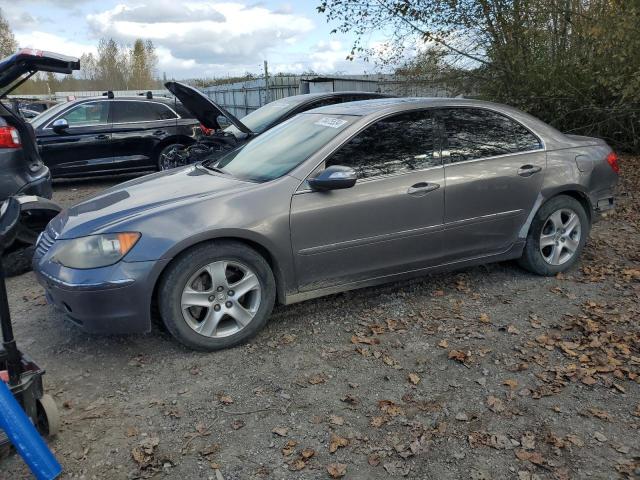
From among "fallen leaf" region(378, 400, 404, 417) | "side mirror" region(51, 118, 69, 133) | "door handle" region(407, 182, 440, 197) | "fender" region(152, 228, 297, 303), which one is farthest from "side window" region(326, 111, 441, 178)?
"side mirror" region(51, 118, 69, 133)

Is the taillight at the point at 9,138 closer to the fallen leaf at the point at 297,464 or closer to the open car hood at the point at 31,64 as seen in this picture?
the open car hood at the point at 31,64

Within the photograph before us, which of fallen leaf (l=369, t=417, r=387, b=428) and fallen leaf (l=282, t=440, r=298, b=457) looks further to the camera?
fallen leaf (l=369, t=417, r=387, b=428)

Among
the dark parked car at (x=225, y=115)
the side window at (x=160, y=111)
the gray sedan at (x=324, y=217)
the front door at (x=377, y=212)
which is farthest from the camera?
the side window at (x=160, y=111)

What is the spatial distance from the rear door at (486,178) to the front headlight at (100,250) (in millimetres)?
2387

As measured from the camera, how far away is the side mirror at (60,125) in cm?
911

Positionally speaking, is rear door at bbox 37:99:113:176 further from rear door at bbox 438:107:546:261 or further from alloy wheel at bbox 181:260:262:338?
rear door at bbox 438:107:546:261

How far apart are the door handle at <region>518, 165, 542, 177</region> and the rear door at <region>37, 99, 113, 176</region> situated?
301 inches

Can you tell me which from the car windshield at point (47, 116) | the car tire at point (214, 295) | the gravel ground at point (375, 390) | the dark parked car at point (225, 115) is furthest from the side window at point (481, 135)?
the car windshield at point (47, 116)

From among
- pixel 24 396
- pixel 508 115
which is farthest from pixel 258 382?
pixel 508 115

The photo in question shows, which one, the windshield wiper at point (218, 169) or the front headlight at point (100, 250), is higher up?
the windshield wiper at point (218, 169)

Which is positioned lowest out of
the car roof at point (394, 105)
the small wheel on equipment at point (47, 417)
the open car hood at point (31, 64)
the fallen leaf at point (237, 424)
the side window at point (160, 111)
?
the fallen leaf at point (237, 424)

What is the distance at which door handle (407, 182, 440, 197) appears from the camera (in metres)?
4.15

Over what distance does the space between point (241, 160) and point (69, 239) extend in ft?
5.09

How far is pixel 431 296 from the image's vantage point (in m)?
4.57
